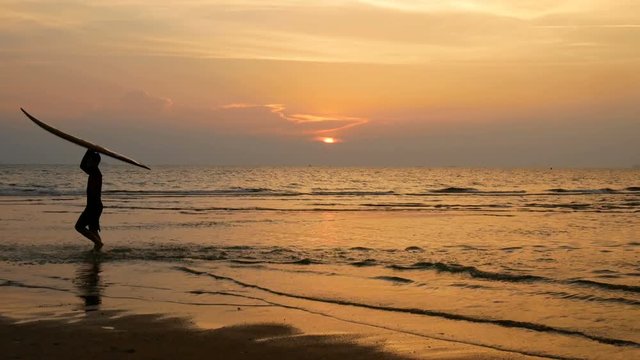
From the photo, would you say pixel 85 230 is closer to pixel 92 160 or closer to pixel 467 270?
pixel 92 160

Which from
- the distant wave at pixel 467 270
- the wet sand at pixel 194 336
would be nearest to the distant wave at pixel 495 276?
the distant wave at pixel 467 270

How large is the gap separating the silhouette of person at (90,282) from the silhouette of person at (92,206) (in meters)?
1.23

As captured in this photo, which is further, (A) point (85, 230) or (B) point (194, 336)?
(A) point (85, 230)

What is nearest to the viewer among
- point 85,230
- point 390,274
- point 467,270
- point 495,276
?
point 495,276

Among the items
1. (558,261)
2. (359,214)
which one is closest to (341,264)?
(558,261)

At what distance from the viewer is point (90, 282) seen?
10.9 meters

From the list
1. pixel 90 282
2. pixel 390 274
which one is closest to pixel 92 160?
pixel 90 282

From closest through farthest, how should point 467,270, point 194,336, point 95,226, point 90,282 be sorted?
point 194,336
point 90,282
point 467,270
point 95,226

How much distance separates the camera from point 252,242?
58.3 feet

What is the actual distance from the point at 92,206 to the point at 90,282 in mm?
4871

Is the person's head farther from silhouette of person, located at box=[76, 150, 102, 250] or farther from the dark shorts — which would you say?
the dark shorts

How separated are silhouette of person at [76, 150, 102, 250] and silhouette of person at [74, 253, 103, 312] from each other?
123 centimetres

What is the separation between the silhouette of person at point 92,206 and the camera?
606 inches

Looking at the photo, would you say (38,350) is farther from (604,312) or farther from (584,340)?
(604,312)
